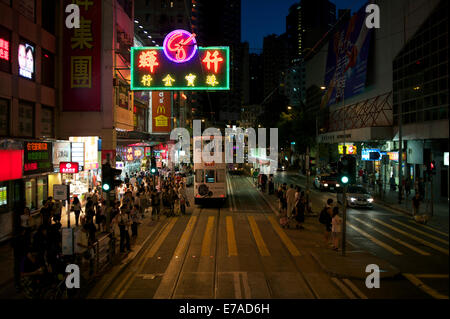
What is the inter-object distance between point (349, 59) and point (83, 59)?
106ft

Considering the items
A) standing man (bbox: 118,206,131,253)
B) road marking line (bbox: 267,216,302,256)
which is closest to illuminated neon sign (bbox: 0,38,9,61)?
standing man (bbox: 118,206,131,253)

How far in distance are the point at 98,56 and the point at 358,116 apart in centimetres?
3179

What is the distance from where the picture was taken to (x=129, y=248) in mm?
13281

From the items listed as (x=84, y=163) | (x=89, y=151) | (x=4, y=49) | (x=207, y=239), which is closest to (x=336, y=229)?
(x=207, y=239)

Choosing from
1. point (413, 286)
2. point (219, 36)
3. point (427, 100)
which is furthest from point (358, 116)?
point (219, 36)

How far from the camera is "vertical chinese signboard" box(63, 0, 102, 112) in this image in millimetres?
18641

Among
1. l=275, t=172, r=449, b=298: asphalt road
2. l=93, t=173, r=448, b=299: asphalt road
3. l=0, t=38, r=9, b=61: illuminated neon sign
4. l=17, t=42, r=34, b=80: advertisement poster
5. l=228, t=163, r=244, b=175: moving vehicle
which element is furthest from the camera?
l=228, t=163, r=244, b=175: moving vehicle

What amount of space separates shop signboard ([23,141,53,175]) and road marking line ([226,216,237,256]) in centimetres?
921

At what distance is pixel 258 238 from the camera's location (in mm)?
15359

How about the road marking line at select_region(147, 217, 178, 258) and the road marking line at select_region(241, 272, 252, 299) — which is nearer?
the road marking line at select_region(241, 272, 252, 299)

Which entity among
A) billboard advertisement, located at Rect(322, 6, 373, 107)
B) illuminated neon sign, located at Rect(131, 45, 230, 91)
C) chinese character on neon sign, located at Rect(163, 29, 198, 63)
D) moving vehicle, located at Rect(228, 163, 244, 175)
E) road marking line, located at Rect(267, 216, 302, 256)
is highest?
billboard advertisement, located at Rect(322, 6, 373, 107)

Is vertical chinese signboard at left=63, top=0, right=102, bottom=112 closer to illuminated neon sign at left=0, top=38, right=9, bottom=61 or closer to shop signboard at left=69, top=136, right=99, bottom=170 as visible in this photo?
shop signboard at left=69, top=136, right=99, bottom=170

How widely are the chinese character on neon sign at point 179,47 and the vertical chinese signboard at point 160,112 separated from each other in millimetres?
20656

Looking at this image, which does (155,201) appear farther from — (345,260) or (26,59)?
(345,260)
